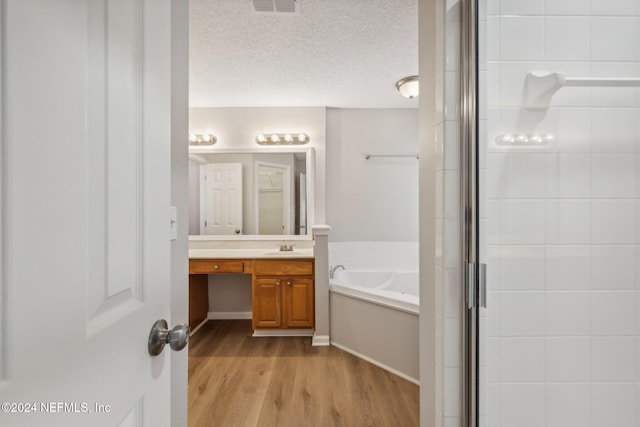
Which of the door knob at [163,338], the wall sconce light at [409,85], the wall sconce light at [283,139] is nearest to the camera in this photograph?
the door knob at [163,338]

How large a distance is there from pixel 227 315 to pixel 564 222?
11.2 feet

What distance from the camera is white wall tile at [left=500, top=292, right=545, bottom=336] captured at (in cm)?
104

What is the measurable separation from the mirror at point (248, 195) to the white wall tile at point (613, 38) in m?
2.77

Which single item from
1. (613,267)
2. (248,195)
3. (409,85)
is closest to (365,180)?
(409,85)

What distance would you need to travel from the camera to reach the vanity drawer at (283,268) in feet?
9.91

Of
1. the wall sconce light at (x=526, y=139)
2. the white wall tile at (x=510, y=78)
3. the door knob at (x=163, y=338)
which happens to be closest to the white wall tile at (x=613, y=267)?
the wall sconce light at (x=526, y=139)

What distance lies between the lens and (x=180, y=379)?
1.12 meters

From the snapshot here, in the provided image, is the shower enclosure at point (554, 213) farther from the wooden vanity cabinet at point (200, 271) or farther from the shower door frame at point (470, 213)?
the wooden vanity cabinet at point (200, 271)

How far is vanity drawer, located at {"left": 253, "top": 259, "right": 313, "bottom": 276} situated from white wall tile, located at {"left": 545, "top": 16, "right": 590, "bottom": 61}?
237 cm

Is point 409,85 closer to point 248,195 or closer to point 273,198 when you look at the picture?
point 273,198

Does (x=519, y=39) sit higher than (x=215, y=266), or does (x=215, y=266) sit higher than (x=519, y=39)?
(x=519, y=39)

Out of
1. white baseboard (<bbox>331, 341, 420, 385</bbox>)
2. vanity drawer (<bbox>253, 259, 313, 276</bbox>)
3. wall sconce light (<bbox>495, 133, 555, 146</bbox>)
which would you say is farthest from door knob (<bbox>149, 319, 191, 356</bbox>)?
vanity drawer (<bbox>253, 259, 313, 276</bbox>)

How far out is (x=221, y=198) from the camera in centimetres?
360

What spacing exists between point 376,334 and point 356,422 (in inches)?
30.3
